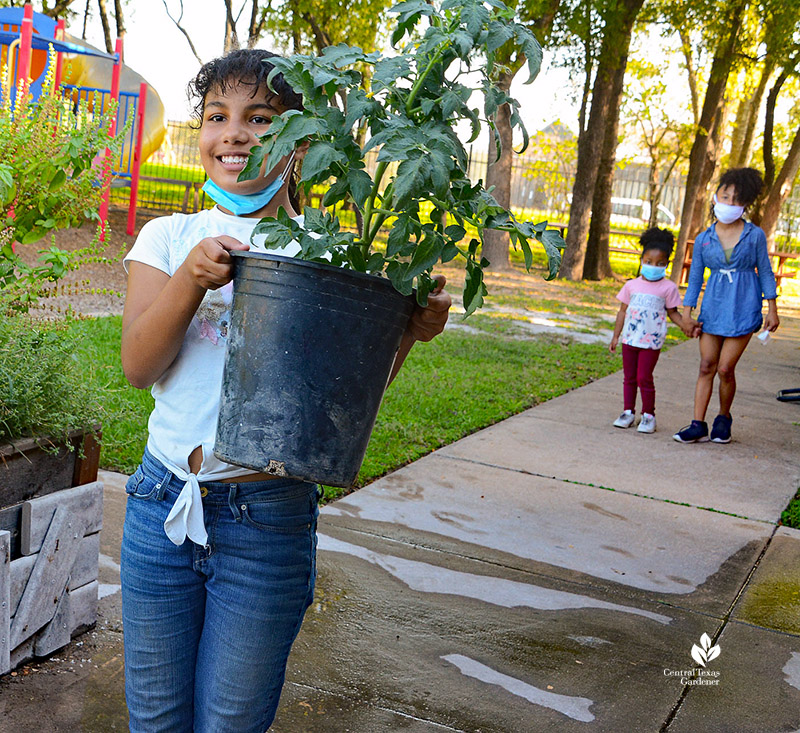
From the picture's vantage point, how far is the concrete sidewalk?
268 centimetres

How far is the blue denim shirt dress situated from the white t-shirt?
4.77 m

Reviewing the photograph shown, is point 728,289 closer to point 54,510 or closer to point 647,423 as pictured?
point 647,423

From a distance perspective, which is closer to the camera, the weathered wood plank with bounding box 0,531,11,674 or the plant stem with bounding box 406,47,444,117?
the plant stem with bounding box 406,47,444,117

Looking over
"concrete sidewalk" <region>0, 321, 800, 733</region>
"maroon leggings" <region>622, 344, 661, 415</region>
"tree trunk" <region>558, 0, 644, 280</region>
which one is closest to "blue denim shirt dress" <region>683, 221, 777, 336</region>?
"maroon leggings" <region>622, 344, 661, 415</region>

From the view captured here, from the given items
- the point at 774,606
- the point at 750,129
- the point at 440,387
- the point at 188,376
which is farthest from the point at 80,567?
the point at 750,129

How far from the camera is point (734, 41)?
1614 cm

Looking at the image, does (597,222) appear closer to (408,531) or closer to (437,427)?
(437,427)

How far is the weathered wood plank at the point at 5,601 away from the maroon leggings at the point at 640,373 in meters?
4.67

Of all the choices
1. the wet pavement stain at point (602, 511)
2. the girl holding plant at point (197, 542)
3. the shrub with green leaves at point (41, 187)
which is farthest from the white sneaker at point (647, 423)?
the girl holding plant at point (197, 542)

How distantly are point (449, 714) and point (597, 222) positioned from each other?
50.5ft

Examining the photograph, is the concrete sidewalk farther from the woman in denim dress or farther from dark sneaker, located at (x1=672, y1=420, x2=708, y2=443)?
the woman in denim dress

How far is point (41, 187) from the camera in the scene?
296 cm

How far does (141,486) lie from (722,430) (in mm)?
5199

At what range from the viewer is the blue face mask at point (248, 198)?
1.85m
